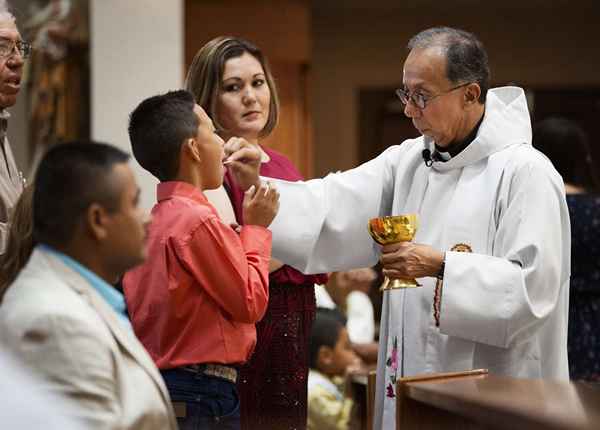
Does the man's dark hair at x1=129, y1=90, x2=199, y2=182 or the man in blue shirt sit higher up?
the man's dark hair at x1=129, y1=90, x2=199, y2=182

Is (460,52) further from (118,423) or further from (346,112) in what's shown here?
(346,112)

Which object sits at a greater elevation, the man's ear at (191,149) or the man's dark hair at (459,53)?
the man's dark hair at (459,53)

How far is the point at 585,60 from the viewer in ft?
32.2

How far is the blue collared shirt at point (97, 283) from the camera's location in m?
2.13

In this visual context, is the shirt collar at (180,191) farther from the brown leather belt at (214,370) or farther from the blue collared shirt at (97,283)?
the blue collared shirt at (97,283)

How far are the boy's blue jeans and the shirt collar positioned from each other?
0.41m

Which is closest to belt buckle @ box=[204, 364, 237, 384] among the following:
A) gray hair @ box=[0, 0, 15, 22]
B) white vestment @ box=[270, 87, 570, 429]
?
white vestment @ box=[270, 87, 570, 429]

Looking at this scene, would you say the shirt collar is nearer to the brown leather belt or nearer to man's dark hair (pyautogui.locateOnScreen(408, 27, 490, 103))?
the brown leather belt

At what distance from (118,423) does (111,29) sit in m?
4.62

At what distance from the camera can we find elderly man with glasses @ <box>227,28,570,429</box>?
3100 millimetres

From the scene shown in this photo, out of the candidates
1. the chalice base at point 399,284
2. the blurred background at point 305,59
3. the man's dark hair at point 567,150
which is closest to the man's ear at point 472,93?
the chalice base at point 399,284

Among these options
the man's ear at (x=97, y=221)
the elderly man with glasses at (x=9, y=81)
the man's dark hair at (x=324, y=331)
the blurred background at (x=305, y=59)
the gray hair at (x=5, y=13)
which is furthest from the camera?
the blurred background at (x=305, y=59)

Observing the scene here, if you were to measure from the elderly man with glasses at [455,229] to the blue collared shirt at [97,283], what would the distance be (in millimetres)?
895

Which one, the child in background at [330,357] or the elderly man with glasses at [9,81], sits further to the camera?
the child in background at [330,357]
